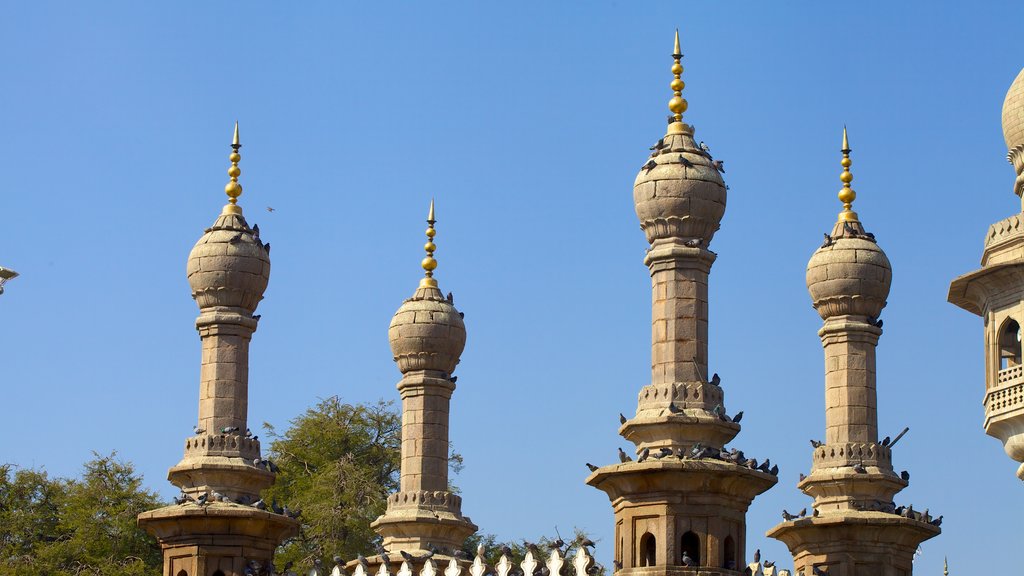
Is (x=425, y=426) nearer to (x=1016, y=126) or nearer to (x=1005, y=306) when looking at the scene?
(x=1005, y=306)

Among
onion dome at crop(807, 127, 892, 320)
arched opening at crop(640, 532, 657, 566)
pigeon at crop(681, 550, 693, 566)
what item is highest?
onion dome at crop(807, 127, 892, 320)

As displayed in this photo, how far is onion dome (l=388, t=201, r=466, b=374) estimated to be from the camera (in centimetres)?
3953

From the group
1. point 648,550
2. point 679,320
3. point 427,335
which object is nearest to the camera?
point 648,550

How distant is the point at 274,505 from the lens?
3716 centimetres

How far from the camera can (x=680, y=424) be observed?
1230 inches

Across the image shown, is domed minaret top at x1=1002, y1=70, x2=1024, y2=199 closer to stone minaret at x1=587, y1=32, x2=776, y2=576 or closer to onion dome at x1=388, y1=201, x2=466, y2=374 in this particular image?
stone minaret at x1=587, y1=32, x2=776, y2=576

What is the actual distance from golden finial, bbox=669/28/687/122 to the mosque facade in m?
0.03

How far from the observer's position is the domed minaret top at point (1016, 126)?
39.7 metres

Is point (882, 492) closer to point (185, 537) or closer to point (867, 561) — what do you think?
point (867, 561)

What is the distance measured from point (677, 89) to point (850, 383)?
226 inches

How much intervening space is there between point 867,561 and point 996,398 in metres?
5.18


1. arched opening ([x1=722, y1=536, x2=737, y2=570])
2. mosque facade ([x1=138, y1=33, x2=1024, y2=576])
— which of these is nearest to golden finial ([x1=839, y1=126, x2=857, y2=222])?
mosque facade ([x1=138, y1=33, x2=1024, y2=576])

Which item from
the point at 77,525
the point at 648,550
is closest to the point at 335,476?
the point at 77,525

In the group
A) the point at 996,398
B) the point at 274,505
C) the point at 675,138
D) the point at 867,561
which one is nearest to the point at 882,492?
the point at 867,561
